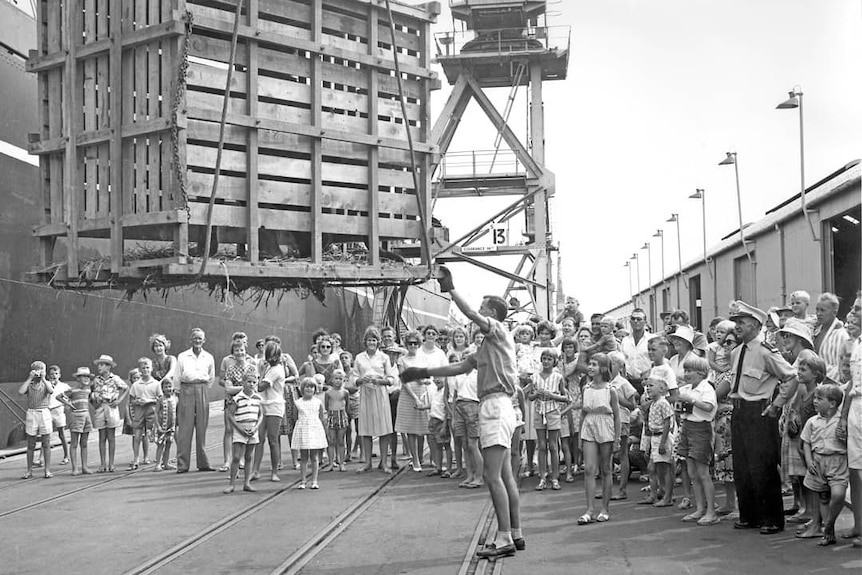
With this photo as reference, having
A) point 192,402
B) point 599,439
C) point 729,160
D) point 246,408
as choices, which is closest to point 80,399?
point 192,402

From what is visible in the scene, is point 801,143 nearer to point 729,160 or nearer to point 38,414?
point 729,160

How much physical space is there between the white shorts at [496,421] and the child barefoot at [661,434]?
222 centimetres

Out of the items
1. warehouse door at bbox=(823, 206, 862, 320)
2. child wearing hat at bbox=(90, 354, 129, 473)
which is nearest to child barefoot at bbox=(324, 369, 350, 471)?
child wearing hat at bbox=(90, 354, 129, 473)

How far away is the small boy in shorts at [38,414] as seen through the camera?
10.7m

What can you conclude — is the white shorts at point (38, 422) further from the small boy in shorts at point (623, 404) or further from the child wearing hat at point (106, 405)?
the small boy in shorts at point (623, 404)

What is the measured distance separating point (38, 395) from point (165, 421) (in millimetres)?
1592

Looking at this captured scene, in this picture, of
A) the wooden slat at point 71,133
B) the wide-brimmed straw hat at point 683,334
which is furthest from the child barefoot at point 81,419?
the wide-brimmed straw hat at point 683,334

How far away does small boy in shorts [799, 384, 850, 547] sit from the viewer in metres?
6.34

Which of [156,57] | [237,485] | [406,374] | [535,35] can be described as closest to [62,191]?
[156,57]

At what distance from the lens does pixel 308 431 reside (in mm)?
9570

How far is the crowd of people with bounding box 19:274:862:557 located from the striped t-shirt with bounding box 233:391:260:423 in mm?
19

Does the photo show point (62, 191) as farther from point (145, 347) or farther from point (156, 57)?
point (145, 347)

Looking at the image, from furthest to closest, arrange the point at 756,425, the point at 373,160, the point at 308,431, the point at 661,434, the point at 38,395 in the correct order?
1. the point at 38,395
2. the point at 373,160
3. the point at 308,431
4. the point at 661,434
5. the point at 756,425

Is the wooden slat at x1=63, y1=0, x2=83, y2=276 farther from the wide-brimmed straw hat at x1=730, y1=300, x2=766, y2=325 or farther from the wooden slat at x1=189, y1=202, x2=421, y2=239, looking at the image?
the wide-brimmed straw hat at x1=730, y1=300, x2=766, y2=325
